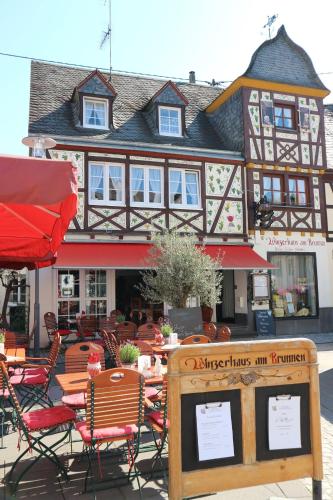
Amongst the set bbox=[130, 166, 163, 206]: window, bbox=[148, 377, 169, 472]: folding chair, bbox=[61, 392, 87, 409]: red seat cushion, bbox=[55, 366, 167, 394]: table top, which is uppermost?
bbox=[130, 166, 163, 206]: window

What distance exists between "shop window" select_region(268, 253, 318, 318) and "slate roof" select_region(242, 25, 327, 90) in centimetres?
626

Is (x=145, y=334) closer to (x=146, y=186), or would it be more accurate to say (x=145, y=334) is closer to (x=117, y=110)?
(x=146, y=186)

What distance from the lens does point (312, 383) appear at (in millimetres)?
2732

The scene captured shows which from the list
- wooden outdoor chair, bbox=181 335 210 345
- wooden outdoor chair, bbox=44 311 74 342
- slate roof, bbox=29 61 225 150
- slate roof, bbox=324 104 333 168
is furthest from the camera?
slate roof, bbox=324 104 333 168

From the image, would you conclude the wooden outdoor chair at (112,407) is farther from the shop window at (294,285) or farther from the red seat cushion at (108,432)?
the shop window at (294,285)

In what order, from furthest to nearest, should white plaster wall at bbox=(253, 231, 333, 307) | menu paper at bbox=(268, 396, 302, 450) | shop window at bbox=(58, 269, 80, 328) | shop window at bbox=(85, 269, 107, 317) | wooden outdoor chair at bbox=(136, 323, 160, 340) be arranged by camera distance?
white plaster wall at bbox=(253, 231, 333, 307) → shop window at bbox=(85, 269, 107, 317) → shop window at bbox=(58, 269, 80, 328) → wooden outdoor chair at bbox=(136, 323, 160, 340) → menu paper at bbox=(268, 396, 302, 450)

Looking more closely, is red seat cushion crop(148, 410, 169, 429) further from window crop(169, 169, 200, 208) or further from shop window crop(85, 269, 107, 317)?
window crop(169, 169, 200, 208)

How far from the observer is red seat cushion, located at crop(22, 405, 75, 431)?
3.84 meters

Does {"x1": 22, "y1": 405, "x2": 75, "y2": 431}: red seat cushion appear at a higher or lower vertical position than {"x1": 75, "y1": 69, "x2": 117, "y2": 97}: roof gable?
lower

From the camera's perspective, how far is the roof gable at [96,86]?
14332mm

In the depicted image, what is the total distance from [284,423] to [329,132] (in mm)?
17784

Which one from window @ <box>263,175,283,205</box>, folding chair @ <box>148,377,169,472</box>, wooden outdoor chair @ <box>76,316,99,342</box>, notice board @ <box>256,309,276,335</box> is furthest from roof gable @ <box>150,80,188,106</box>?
folding chair @ <box>148,377,169,472</box>

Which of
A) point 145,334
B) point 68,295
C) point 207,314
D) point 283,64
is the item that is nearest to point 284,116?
point 283,64

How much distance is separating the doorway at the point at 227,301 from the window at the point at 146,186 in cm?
400
